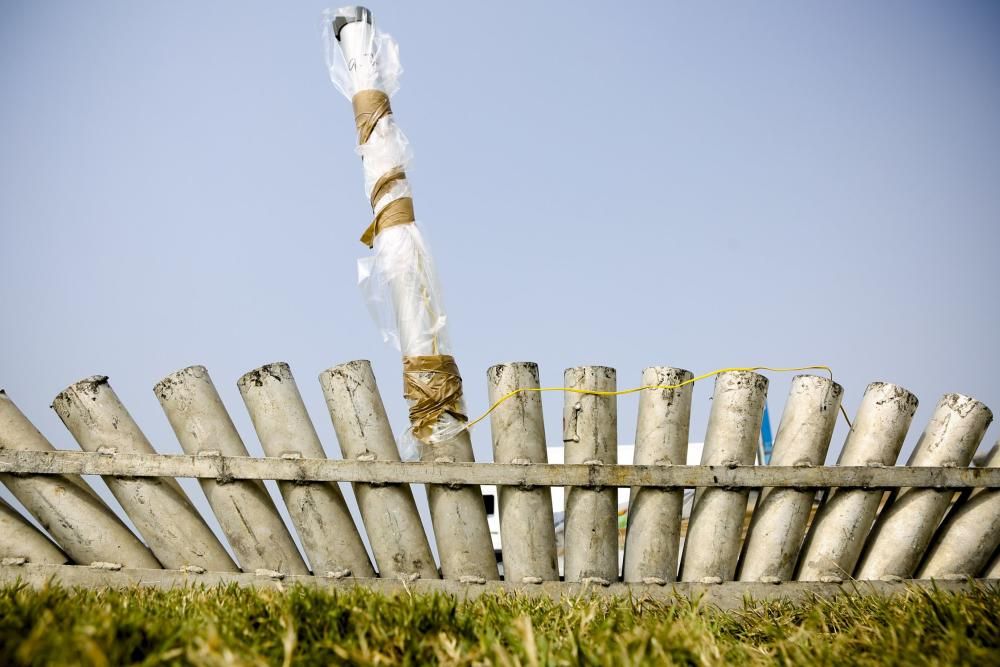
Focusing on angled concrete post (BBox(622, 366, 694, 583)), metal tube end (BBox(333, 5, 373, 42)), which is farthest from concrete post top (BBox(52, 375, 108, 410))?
angled concrete post (BBox(622, 366, 694, 583))

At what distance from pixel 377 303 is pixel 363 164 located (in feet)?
3.07

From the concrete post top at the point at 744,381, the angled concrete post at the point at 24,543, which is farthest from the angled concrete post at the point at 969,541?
the angled concrete post at the point at 24,543

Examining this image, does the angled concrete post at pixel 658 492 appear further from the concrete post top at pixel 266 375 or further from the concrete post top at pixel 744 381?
the concrete post top at pixel 266 375

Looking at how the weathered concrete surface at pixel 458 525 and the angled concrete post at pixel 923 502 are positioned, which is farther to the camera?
the angled concrete post at pixel 923 502

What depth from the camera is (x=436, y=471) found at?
4363 mm

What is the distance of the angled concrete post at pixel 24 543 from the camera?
442 centimetres

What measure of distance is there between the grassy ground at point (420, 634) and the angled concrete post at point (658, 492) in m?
0.98

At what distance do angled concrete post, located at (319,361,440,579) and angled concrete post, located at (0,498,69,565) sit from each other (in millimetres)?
1799

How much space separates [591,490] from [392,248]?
1892 millimetres

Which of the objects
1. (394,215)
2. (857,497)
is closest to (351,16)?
(394,215)

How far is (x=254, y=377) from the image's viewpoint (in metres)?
4.56

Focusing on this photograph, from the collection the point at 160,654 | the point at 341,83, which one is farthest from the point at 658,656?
the point at 341,83

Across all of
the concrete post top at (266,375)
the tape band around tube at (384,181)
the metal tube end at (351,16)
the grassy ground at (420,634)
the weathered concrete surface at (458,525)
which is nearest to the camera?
the grassy ground at (420,634)

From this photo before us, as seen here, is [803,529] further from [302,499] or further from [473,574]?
[302,499]
